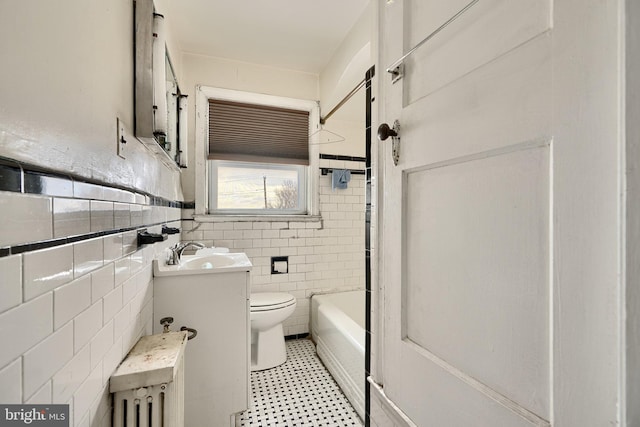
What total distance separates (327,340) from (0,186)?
219 cm

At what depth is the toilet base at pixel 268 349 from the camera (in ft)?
7.18

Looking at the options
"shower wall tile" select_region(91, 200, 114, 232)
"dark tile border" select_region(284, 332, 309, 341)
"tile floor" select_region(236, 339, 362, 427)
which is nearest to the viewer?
"shower wall tile" select_region(91, 200, 114, 232)

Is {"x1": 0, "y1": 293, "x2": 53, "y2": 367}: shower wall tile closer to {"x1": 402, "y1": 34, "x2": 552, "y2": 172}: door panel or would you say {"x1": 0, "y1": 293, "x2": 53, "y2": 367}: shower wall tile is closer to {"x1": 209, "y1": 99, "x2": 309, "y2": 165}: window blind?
{"x1": 402, "y1": 34, "x2": 552, "y2": 172}: door panel

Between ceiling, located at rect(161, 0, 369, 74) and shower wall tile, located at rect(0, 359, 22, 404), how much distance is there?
210 centimetres

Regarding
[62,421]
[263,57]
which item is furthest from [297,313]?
[263,57]

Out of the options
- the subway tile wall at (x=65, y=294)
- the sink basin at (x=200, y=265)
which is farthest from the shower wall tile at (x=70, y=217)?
the sink basin at (x=200, y=265)

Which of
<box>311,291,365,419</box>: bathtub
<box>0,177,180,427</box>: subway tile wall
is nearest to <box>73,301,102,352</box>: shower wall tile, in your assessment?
<box>0,177,180,427</box>: subway tile wall

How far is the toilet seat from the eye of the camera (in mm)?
2158

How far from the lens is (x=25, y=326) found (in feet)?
1.62

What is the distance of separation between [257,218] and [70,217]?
6.47 ft

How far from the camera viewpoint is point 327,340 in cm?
225

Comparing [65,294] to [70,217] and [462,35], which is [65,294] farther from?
[462,35]

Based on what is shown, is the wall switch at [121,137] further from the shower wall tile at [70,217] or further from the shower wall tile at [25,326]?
the shower wall tile at [25,326]

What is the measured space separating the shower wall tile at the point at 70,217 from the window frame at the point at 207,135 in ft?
5.91
